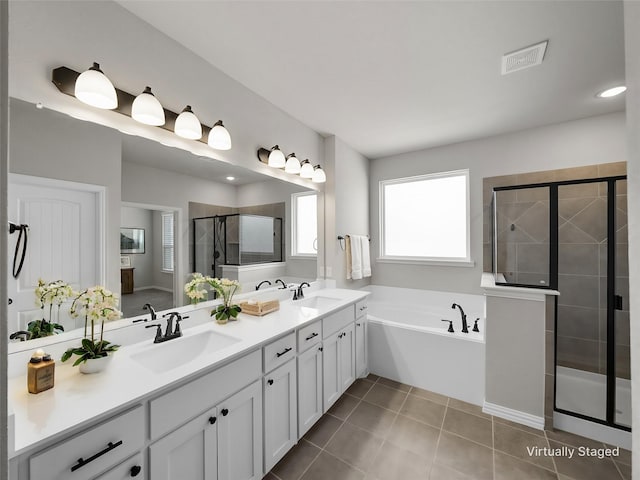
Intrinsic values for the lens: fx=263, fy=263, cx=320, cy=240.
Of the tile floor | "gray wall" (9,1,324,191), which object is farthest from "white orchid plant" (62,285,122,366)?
the tile floor

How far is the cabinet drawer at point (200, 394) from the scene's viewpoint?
1.00 meters

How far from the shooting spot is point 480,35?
158 centimetres

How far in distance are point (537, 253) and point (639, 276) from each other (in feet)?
6.80

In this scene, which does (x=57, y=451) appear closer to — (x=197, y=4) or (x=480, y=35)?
(x=197, y=4)

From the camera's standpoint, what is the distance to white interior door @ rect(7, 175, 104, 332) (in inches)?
41.6

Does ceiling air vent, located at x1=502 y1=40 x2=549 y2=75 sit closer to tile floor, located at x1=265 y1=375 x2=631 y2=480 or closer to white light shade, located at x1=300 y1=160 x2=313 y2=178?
white light shade, located at x1=300 y1=160 x2=313 y2=178

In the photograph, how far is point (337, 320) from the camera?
2.18 m

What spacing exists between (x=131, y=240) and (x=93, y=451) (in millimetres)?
965

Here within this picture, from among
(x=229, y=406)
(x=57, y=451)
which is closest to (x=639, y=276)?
(x=229, y=406)

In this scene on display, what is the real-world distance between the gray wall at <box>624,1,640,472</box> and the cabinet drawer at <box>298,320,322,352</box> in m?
1.43

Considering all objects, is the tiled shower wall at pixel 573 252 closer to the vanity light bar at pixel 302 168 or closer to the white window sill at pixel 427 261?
the white window sill at pixel 427 261

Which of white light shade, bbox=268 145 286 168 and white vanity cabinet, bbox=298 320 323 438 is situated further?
white light shade, bbox=268 145 286 168

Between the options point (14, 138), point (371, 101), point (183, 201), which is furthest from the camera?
point (371, 101)

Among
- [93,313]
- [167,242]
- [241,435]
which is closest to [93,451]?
[93,313]
